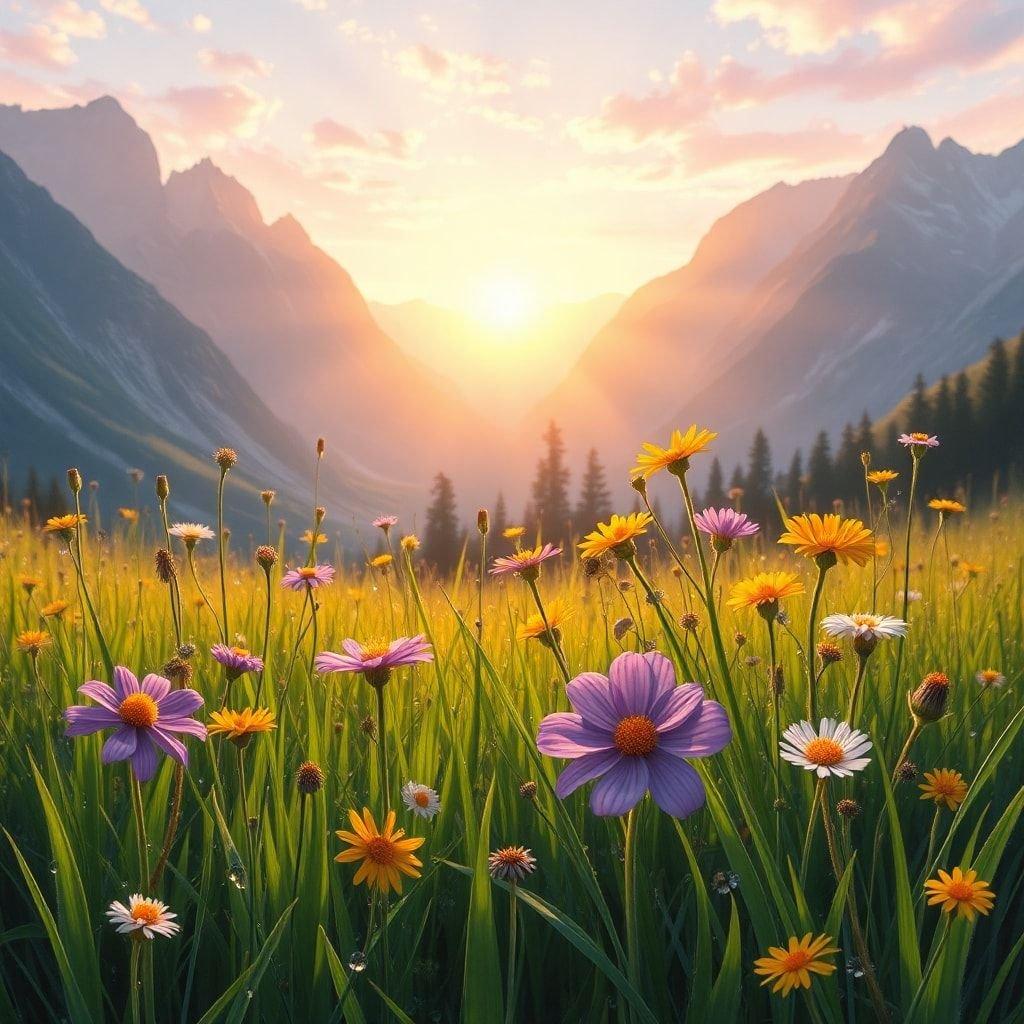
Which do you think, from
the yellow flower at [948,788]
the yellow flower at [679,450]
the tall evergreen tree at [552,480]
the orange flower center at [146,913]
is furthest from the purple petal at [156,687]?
the tall evergreen tree at [552,480]

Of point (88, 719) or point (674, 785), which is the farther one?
point (88, 719)

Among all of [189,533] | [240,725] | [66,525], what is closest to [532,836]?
[240,725]

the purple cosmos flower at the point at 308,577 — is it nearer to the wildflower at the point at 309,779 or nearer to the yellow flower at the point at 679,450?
the wildflower at the point at 309,779

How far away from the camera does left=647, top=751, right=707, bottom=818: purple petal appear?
105cm

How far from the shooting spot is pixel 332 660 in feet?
4.79

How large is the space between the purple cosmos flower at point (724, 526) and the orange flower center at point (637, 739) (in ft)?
1.93

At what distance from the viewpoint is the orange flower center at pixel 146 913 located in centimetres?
117

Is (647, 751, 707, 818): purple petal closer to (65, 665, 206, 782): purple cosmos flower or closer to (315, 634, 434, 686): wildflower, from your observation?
(315, 634, 434, 686): wildflower

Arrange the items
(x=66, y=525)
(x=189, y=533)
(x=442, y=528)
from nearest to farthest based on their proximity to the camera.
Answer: (x=66, y=525) → (x=189, y=533) → (x=442, y=528)

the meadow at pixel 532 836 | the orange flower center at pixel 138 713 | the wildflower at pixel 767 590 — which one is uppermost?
the wildflower at pixel 767 590

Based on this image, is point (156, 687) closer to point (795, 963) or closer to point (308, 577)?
point (308, 577)

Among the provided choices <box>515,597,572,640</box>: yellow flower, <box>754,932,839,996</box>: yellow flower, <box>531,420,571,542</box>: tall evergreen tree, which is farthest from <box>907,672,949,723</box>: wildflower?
<box>531,420,571,542</box>: tall evergreen tree

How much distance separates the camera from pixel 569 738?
47.7 inches

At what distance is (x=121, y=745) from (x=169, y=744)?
0.23 feet
